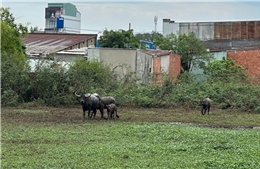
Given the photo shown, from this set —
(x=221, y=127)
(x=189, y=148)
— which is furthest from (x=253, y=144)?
(x=221, y=127)

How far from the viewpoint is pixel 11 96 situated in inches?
1033

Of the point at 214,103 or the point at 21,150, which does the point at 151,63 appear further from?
the point at 21,150

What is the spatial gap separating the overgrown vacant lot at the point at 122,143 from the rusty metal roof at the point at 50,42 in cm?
2710

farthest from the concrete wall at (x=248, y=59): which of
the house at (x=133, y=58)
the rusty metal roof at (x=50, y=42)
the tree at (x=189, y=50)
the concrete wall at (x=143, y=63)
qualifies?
the rusty metal roof at (x=50, y=42)

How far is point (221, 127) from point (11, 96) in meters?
11.6

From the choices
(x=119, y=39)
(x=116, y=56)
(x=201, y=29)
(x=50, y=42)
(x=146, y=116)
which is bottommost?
(x=146, y=116)

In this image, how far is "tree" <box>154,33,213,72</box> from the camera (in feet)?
148

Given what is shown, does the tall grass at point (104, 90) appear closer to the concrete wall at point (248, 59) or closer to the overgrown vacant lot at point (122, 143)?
the overgrown vacant lot at point (122, 143)

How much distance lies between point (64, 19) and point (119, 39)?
2502cm

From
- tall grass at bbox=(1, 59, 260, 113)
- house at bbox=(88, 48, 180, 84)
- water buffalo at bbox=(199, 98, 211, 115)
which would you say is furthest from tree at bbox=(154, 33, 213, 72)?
water buffalo at bbox=(199, 98, 211, 115)

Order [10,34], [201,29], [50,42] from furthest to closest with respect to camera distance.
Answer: [201,29] → [50,42] → [10,34]

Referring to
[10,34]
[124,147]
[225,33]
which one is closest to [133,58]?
[10,34]

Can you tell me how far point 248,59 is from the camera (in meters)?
42.8

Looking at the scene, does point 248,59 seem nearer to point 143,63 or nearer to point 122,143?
point 143,63
